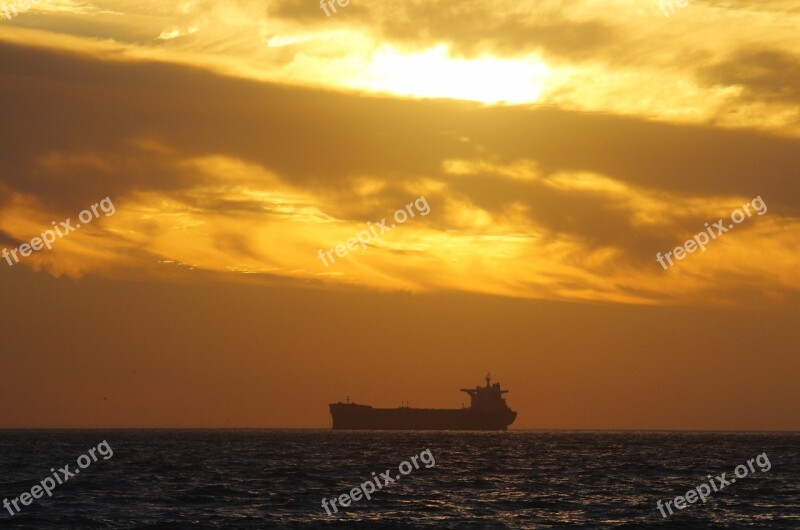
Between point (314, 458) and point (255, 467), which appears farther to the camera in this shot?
point (314, 458)

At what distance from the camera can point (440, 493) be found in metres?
57.0

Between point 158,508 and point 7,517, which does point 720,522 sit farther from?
point 7,517

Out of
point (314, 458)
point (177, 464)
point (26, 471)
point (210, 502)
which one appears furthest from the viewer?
point (314, 458)

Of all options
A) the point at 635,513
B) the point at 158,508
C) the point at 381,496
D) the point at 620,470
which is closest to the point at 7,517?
the point at 158,508

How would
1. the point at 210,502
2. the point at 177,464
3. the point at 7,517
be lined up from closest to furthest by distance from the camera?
1. the point at 7,517
2. the point at 210,502
3. the point at 177,464

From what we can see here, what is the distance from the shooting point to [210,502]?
51125 millimetres

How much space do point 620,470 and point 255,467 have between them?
94.0ft

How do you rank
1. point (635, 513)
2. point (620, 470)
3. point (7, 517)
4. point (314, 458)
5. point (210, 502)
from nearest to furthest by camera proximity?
1. point (7, 517)
2. point (635, 513)
3. point (210, 502)
4. point (620, 470)
5. point (314, 458)

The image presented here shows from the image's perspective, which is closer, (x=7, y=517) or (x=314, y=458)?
(x=7, y=517)

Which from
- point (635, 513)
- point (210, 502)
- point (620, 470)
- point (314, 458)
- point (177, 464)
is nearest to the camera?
point (635, 513)

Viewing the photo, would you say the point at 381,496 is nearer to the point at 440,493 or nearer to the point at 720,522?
the point at 440,493

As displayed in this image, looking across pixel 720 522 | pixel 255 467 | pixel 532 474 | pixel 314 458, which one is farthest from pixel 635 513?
pixel 314 458

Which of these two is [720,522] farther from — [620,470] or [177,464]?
[177,464]

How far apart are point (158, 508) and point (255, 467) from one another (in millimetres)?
33379
